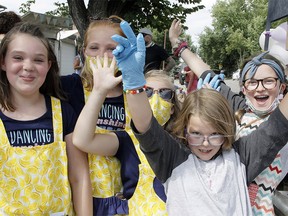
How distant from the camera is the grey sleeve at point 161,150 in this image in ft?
4.73

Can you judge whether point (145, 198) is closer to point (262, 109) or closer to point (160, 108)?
point (160, 108)

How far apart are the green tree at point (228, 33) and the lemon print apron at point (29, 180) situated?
4750cm

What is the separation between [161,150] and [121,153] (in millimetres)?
303

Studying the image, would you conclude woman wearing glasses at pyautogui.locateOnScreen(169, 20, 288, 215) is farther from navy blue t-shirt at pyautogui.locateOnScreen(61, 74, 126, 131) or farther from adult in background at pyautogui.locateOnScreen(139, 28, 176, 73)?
adult in background at pyautogui.locateOnScreen(139, 28, 176, 73)

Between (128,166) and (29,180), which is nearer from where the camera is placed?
(29,180)

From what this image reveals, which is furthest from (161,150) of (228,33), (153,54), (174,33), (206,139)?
(228,33)

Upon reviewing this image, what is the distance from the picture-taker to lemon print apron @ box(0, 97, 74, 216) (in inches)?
58.7

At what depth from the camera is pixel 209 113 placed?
1.58 metres

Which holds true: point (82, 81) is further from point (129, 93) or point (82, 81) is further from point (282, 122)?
point (282, 122)

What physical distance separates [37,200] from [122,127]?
0.53 m

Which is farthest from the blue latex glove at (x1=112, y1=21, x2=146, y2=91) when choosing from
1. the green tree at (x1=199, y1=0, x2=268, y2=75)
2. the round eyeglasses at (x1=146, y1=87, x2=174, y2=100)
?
the green tree at (x1=199, y1=0, x2=268, y2=75)

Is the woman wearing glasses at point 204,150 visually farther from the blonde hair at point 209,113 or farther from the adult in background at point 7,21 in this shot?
the adult in background at point 7,21

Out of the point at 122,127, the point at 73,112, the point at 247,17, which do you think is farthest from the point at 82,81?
the point at 247,17

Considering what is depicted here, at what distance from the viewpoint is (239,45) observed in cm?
4662
